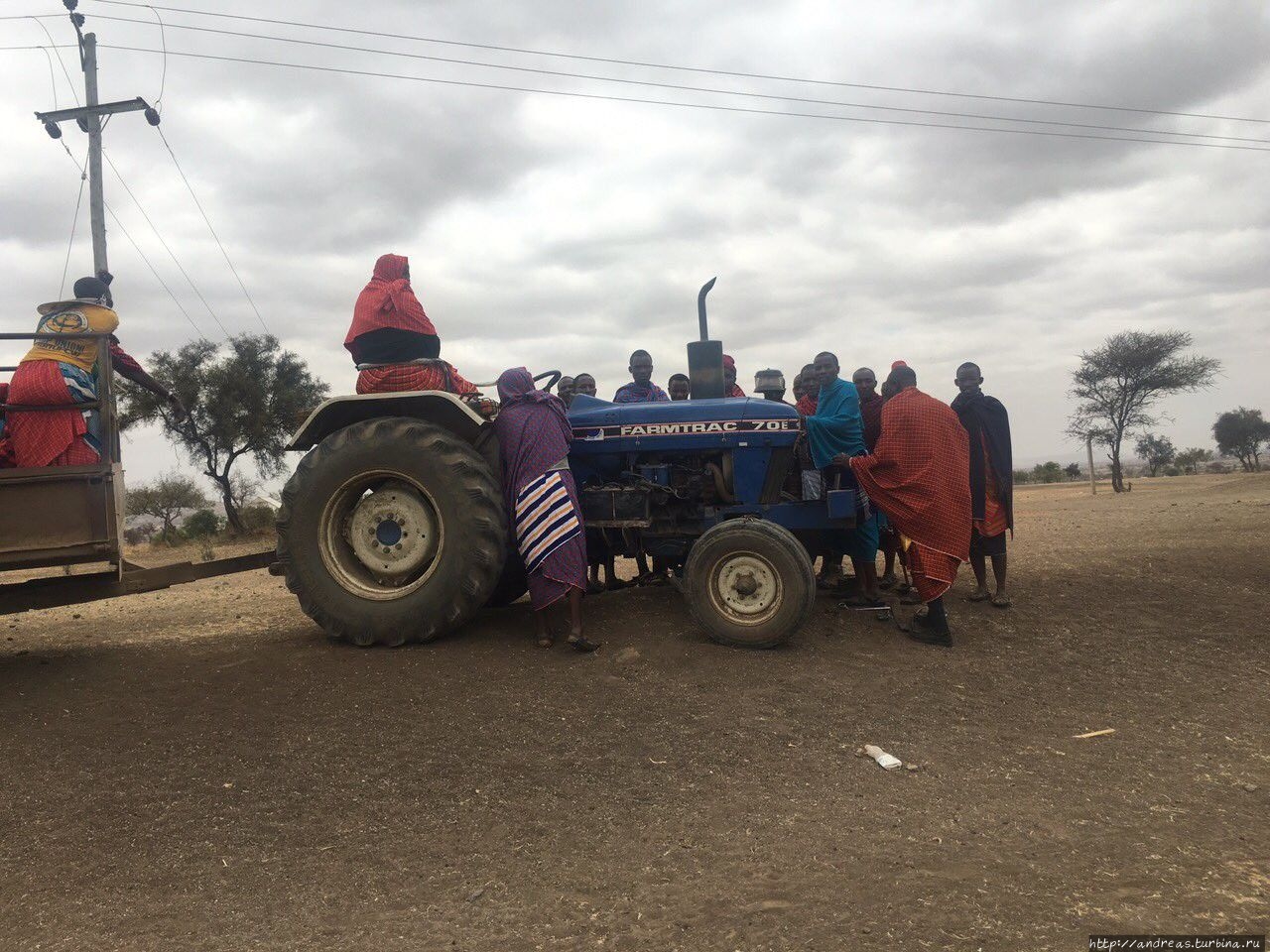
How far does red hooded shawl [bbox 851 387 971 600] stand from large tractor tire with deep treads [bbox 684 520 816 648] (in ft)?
3.00

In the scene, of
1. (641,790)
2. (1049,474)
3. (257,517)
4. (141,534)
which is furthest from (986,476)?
(1049,474)

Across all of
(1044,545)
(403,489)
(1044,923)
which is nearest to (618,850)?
(1044,923)

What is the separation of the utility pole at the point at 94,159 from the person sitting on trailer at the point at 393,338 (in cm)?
1061

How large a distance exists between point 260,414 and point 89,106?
9512mm

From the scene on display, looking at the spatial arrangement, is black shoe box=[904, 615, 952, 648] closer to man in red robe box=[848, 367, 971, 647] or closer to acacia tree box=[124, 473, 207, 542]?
man in red robe box=[848, 367, 971, 647]

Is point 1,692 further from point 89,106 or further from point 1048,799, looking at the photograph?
point 89,106

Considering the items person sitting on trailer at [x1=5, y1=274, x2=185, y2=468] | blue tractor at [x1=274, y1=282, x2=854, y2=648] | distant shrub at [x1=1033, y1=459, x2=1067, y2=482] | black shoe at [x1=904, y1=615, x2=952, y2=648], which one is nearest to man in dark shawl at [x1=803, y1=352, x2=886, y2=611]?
blue tractor at [x1=274, y1=282, x2=854, y2=648]

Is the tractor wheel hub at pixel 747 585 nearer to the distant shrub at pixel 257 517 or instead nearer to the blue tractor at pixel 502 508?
the blue tractor at pixel 502 508

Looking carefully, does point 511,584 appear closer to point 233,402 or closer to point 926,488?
point 926,488

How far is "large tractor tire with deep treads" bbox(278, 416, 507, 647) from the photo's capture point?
5.23m

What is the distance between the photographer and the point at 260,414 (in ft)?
76.8

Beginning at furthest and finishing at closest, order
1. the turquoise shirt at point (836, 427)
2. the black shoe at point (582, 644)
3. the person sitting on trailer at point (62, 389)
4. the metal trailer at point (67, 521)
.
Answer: the turquoise shirt at point (836, 427) < the black shoe at point (582, 644) < the person sitting on trailer at point (62, 389) < the metal trailer at point (67, 521)

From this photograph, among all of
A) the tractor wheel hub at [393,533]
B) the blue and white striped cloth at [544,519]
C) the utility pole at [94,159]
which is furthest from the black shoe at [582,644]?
the utility pole at [94,159]

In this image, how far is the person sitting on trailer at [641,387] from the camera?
770 centimetres
